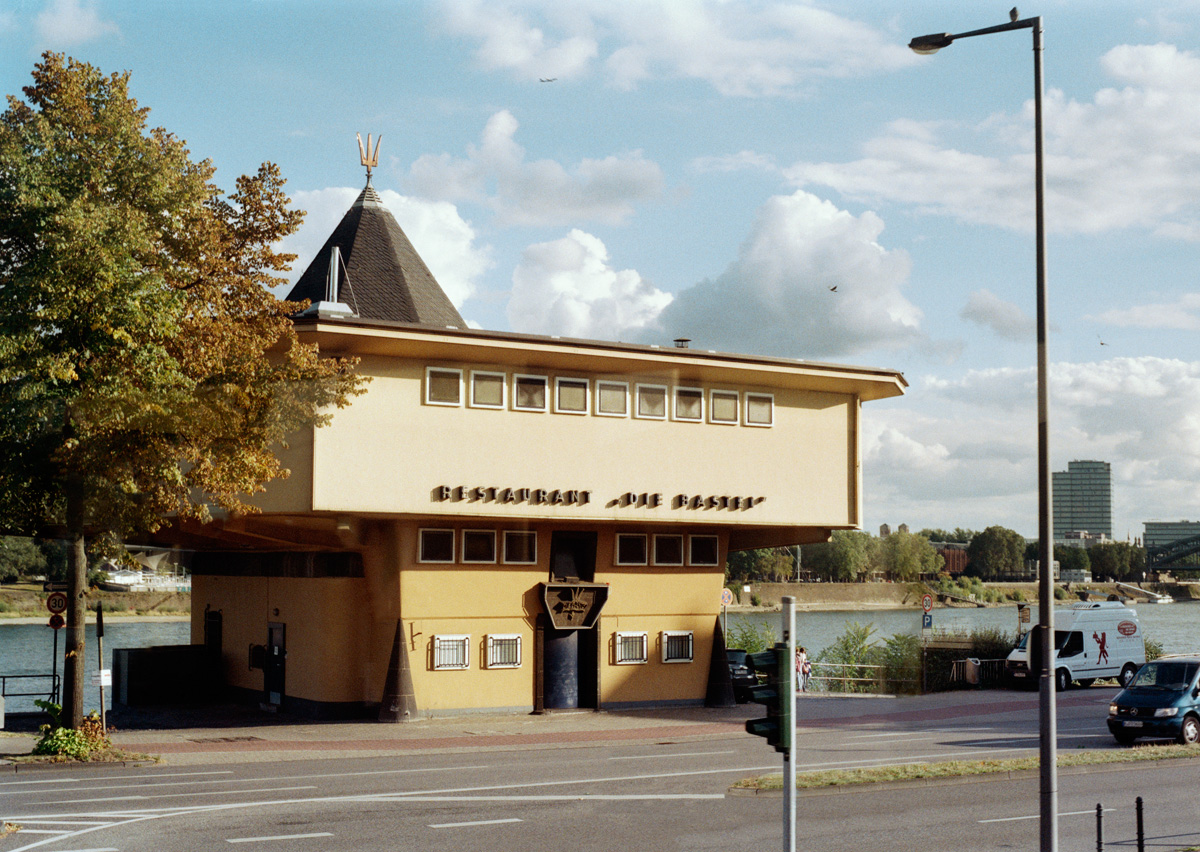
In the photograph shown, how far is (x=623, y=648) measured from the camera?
33938 mm

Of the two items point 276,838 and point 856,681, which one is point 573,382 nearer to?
point 276,838

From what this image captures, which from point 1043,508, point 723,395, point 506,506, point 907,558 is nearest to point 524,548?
point 506,506

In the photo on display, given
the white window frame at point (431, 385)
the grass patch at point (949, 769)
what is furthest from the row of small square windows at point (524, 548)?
the grass patch at point (949, 769)

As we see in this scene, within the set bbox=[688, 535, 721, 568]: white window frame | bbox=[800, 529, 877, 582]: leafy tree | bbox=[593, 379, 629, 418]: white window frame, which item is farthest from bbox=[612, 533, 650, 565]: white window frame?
bbox=[800, 529, 877, 582]: leafy tree

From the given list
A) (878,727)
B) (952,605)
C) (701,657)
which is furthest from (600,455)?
(952,605)

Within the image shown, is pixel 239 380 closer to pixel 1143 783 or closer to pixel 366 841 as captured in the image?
pixel 366 841

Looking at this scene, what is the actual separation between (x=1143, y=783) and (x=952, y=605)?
139 meters

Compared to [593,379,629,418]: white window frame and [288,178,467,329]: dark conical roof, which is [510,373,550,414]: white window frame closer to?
[593,379,629,418]: white window frame

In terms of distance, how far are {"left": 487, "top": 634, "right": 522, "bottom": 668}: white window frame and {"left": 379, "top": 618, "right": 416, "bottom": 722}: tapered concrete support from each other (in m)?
2.27

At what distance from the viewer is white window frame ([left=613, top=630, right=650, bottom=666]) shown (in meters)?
33.8

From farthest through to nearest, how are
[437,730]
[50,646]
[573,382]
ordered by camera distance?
[50,646] → [573,382] → [437,730]

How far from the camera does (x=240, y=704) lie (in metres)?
36.2

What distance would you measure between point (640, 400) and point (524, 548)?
4972mm

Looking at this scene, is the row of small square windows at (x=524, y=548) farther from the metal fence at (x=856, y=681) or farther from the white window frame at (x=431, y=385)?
the metal fence at (x=856, y=681)
